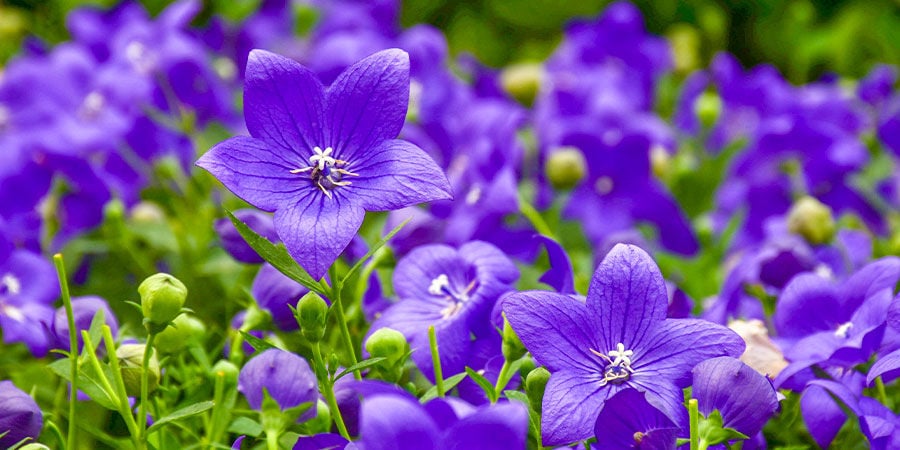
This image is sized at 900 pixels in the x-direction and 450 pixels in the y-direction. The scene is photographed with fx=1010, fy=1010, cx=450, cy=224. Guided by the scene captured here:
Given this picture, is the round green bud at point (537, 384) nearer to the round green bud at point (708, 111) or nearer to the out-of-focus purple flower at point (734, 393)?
the out-of-focus purple flower at point (734, 393)

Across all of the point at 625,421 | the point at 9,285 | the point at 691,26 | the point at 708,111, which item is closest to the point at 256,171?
the point at 625,421

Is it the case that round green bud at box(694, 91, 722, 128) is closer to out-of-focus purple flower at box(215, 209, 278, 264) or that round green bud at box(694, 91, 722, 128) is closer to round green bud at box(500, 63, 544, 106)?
round green bud at box(500, 63, 544, 106)

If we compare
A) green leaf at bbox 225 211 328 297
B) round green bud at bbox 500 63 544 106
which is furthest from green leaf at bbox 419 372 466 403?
round green bud at bbox 500 63 544 106

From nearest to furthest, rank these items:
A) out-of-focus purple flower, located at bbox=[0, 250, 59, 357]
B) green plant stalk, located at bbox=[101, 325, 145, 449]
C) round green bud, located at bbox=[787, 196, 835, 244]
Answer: green plant stalk, located at bbox=[101, 325, 145, 449]
out-of-focus purple flower, located at bbox=[0, 250, 59, 357]
round green bud, located at bbox=[787, 196, 835, 244]

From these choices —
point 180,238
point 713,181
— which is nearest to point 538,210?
point 713,181

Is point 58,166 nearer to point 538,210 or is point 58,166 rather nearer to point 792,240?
point 538,210
